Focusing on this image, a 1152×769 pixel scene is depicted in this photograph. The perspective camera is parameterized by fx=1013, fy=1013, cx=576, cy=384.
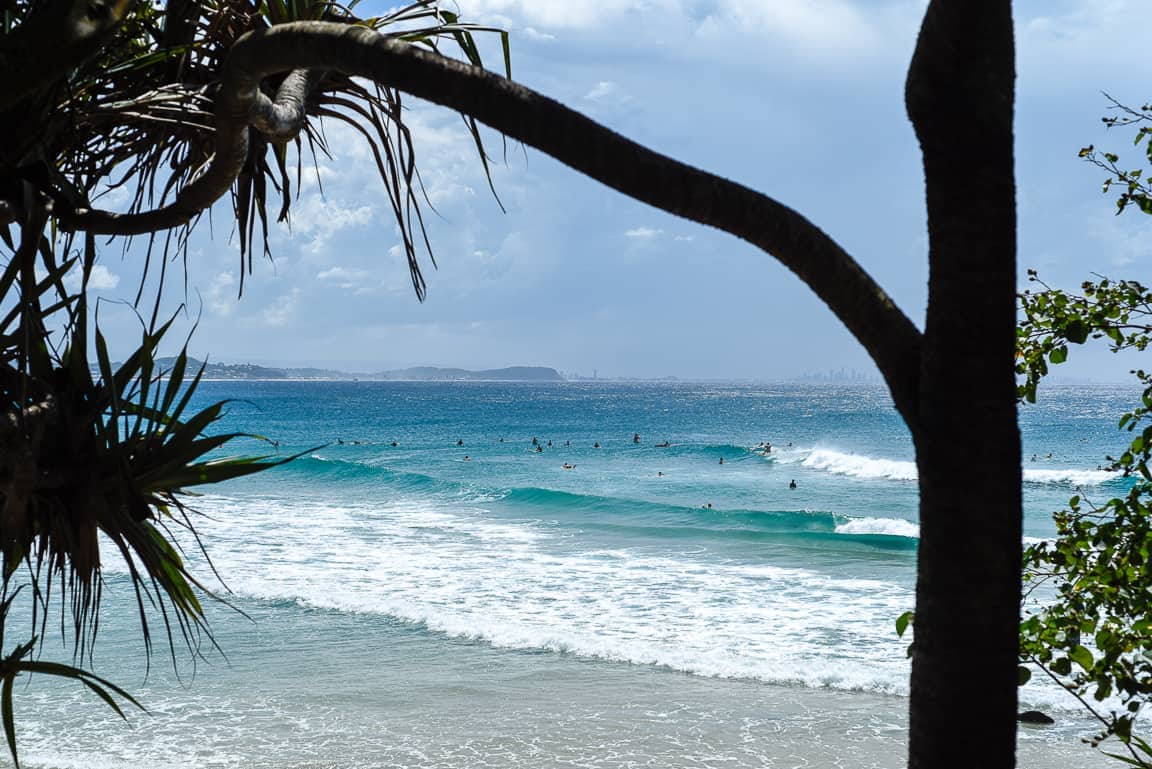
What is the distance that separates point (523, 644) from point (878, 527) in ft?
42.0

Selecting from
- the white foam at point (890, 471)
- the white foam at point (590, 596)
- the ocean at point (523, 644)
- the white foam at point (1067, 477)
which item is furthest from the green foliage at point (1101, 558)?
the white foam at point (1067, 477)

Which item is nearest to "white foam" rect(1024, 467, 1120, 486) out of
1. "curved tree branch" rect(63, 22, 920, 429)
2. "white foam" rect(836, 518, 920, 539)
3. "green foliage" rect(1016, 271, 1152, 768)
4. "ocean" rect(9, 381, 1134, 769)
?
"ocean" rect(9, 381, 1134, 769)

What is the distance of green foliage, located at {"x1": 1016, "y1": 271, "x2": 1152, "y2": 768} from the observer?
2.27 m

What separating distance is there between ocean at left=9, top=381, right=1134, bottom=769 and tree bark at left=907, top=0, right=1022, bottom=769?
1618 mm

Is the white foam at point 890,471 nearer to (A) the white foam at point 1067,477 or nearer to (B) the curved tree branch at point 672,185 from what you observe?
(A) the white foam at point 1067,477

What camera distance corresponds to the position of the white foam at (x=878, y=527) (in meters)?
20.3

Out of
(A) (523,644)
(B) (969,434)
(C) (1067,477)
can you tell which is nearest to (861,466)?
(C) (1067,477)

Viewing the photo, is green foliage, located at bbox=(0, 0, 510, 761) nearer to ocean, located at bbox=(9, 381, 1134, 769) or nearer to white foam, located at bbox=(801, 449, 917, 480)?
ocean, located at bbox=(9, 381, 1134, 769)

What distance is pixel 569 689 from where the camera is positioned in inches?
334

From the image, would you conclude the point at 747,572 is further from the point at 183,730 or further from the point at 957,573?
the point at 957,573

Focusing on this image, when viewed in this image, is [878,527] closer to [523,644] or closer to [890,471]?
[523,644]

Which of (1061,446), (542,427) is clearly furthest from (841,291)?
(542,427)

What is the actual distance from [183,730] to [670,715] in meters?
3.57

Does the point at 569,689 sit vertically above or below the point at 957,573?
below
